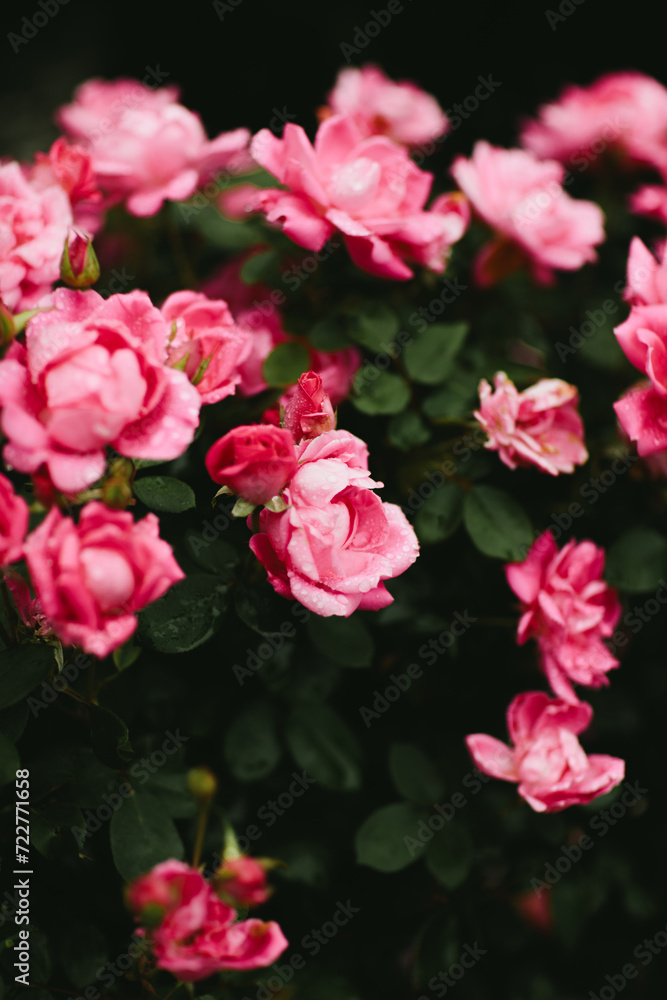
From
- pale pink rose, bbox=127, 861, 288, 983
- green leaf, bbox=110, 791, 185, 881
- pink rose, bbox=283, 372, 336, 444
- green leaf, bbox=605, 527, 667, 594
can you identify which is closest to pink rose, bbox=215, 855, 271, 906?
pale pink rose, bbox=127, 861, 288, 983

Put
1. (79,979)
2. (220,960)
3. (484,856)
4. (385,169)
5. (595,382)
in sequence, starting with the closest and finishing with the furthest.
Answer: (220,960) → (79,979) → (385,169) → (484,856) → (595,382)

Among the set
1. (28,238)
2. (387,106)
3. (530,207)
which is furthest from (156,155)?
(530,207)

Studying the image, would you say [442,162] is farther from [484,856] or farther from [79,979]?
[79,979]

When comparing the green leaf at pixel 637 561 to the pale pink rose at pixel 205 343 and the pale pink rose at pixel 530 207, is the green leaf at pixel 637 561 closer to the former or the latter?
the pale pink rose at pixel 530 207

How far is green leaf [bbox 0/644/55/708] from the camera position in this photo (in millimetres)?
714

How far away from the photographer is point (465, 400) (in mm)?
1042

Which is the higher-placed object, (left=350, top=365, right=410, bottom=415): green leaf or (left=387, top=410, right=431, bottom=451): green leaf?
(left=350, top=365, right=410, bottom=415): green leaf

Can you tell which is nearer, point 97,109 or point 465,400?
point 465,400

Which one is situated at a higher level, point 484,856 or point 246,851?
point 484,856

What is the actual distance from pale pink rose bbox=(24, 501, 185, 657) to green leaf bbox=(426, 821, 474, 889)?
→ 0.58 metres

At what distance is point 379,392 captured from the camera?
3.22ft

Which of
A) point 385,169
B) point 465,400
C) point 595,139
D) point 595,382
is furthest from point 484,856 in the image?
point 595,139

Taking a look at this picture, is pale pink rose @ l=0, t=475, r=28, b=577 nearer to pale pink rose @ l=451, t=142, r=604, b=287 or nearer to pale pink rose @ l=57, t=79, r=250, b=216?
pale pink rose @ l=57, t=79, r=250, b=216

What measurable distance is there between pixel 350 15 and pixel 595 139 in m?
1.03
